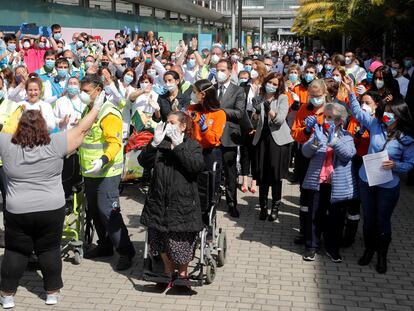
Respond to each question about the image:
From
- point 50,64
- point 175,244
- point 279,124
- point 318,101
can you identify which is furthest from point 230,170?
point 50,64

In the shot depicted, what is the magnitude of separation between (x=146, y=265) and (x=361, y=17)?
65.0 feet

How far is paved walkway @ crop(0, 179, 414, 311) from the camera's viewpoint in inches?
211

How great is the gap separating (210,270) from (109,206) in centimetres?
118

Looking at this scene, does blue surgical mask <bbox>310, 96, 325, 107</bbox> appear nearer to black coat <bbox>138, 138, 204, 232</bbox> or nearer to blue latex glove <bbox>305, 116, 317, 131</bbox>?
blue latex glove <bbox>305, 116, 317, 131</bbox>

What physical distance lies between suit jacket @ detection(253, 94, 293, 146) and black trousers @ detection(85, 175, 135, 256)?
89.2 inches

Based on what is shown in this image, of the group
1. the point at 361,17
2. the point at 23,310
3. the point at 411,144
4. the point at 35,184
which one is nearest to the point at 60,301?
the point at 23,310

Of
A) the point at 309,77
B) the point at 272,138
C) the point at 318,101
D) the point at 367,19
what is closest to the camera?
the point at 318,101

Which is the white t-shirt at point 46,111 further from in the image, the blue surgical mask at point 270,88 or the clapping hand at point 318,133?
the clapping hand at point 318,133

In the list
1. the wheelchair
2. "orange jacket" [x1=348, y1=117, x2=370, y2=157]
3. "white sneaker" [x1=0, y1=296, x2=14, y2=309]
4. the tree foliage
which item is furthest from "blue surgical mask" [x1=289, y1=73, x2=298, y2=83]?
the tree foliage

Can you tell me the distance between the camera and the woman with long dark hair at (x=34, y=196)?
498 cm

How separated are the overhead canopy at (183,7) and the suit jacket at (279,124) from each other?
20.1 meters

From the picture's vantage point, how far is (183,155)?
207 inches

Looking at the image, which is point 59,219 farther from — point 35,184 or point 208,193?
point 208,193

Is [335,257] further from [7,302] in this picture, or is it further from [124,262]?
[7,302]
